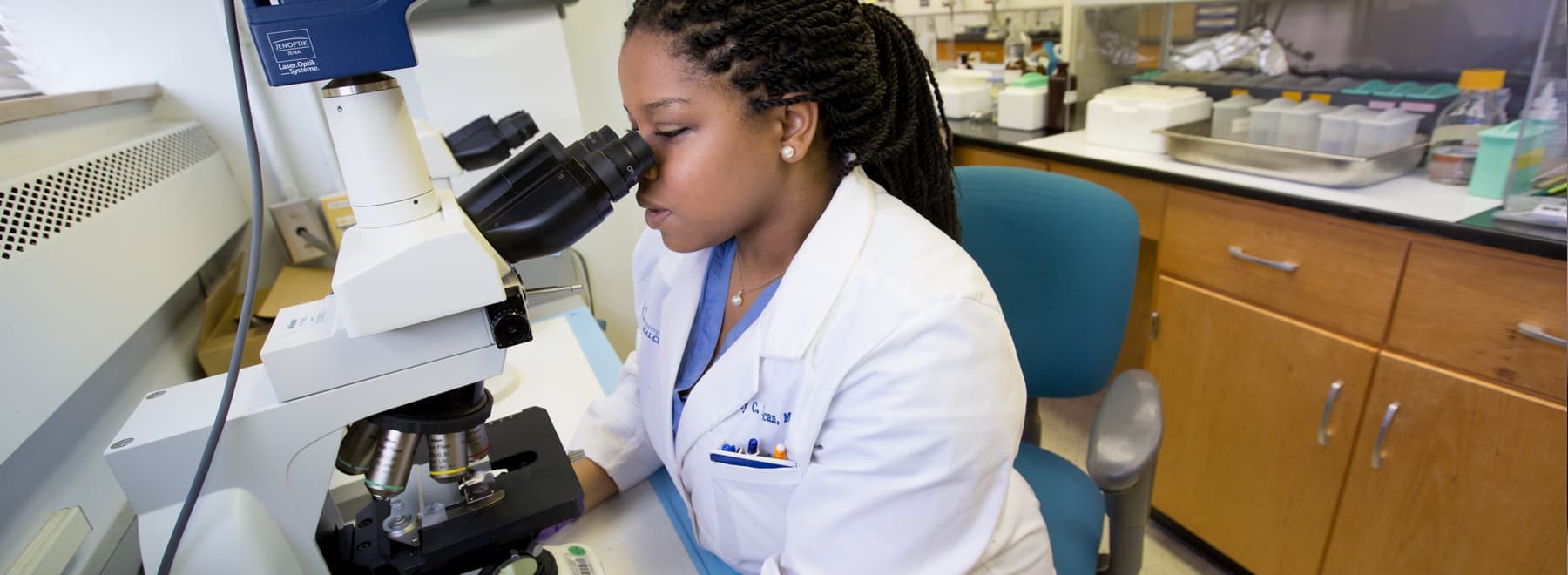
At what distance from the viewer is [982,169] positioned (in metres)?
1.27

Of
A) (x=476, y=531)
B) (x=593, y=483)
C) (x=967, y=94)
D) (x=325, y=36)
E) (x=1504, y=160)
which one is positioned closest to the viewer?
(x=325, y=36)

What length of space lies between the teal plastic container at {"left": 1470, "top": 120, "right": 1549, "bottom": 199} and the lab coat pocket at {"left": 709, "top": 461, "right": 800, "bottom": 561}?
1.37 metres

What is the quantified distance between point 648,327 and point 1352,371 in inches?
52.3

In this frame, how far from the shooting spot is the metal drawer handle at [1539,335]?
1095 mm

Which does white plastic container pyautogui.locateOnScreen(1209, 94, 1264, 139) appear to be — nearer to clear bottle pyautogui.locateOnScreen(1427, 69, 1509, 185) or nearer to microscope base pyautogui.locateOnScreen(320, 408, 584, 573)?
clear bottle pyautogui.locateOnScreen(1427, 69, 1509, 185)

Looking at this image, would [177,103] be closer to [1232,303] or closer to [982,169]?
[982,169]

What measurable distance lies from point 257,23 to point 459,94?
4.41 ft

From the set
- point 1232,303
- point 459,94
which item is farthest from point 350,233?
point 1232,303

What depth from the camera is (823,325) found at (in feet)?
2.47

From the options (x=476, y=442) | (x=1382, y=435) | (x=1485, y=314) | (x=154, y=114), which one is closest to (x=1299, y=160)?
(x=1485, y=314)

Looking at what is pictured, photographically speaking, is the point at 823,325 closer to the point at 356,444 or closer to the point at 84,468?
the point at 356,444

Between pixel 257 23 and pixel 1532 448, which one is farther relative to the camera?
pixel 1532 448

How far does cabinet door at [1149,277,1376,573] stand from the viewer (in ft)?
4.70

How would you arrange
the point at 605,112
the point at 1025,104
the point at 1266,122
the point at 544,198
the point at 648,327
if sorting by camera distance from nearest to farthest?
the point at 544,198
the point at 648,327
the point at 1266,122
the point at 605,112
the point at 1025,104
